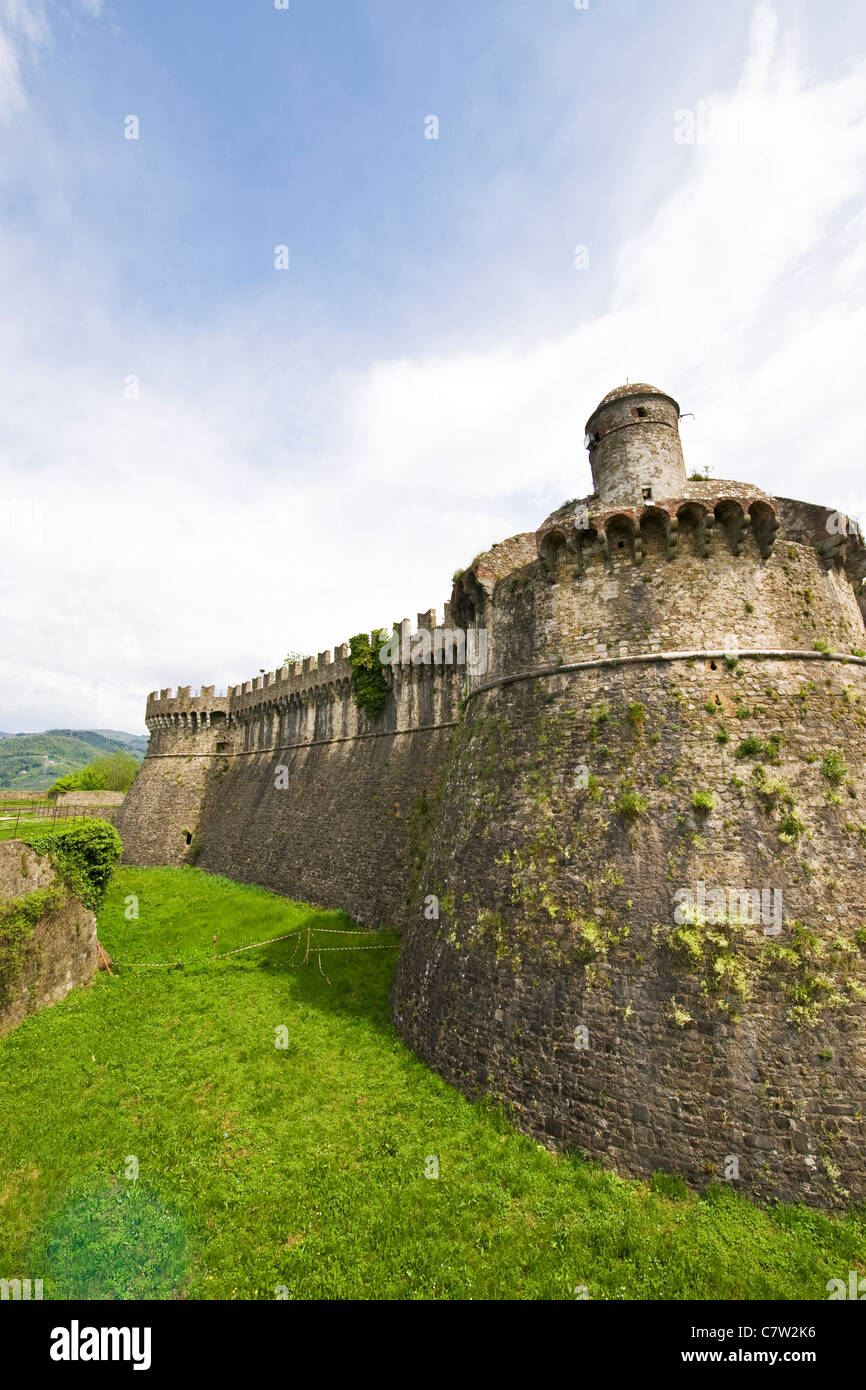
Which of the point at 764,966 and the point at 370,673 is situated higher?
the point at 370,673

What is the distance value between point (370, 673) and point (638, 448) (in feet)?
46.6

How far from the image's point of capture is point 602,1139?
8102 mm

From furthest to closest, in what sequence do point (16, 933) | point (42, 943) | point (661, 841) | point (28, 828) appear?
point (28, 828) → point (42, 943) → point (16, 933) → point (661, 841)

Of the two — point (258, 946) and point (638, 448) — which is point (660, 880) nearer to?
point (638, 448)

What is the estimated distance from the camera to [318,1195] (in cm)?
798

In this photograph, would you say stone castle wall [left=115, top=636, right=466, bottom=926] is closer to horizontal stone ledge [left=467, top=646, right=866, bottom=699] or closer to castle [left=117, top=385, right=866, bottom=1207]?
castle [left=117, top=385, right=866, bottom=1207]

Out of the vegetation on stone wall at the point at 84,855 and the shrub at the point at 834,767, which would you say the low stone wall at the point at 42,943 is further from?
the shrub at the point at 834,767

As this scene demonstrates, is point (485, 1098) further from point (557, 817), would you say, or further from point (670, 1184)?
point (557, 817)

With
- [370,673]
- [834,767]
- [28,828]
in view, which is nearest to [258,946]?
[28,828]

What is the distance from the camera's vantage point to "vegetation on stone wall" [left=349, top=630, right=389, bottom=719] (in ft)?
80.8

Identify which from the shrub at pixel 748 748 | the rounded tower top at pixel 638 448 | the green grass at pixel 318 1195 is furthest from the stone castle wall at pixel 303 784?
the shrub at pixel 748 748

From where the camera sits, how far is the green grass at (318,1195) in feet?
21.6

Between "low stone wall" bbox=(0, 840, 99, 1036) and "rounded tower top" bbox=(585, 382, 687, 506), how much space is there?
18260mm

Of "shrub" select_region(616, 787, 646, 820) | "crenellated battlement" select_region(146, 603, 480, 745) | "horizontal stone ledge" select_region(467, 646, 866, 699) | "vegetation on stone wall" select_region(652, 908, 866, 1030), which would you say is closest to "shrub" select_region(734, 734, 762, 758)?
"horizontal stone ledge" select_region(467, 646, 866, 699)
